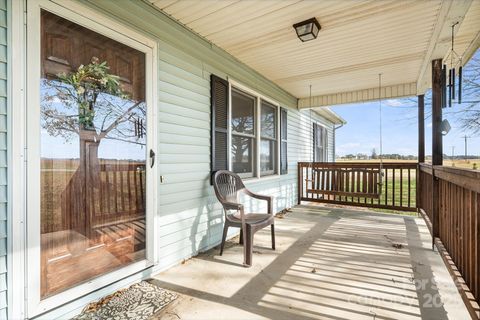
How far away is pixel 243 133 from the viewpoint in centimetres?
403

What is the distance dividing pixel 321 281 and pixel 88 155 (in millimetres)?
2319

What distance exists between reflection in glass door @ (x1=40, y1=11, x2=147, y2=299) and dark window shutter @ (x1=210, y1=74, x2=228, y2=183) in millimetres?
1045

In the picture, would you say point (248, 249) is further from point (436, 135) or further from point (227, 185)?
point (436, 135)

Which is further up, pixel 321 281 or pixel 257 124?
pixel 257 124

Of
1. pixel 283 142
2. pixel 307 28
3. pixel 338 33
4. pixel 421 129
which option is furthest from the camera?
pixel 283 142

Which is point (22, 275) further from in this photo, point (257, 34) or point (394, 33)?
point (394, 33)

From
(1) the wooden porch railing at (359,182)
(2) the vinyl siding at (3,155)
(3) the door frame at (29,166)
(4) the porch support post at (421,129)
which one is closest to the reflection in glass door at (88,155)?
(3) the door frame at (29,166)

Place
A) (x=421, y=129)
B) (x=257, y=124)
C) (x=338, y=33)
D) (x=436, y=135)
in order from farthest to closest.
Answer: (x=421, y=129), (x=257, y=124), (x=436, y=135), (x=338, y=33)

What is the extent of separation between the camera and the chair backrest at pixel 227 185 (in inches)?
123

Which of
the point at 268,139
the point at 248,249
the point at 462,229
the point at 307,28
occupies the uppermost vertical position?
the point at 307,28

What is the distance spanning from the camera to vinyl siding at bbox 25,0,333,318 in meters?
2.45

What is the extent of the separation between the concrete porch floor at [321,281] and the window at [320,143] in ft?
14.7

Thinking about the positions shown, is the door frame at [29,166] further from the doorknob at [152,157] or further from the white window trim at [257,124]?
the white window trim at [257,124]

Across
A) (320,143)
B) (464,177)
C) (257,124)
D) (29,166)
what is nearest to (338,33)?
(257,124)
